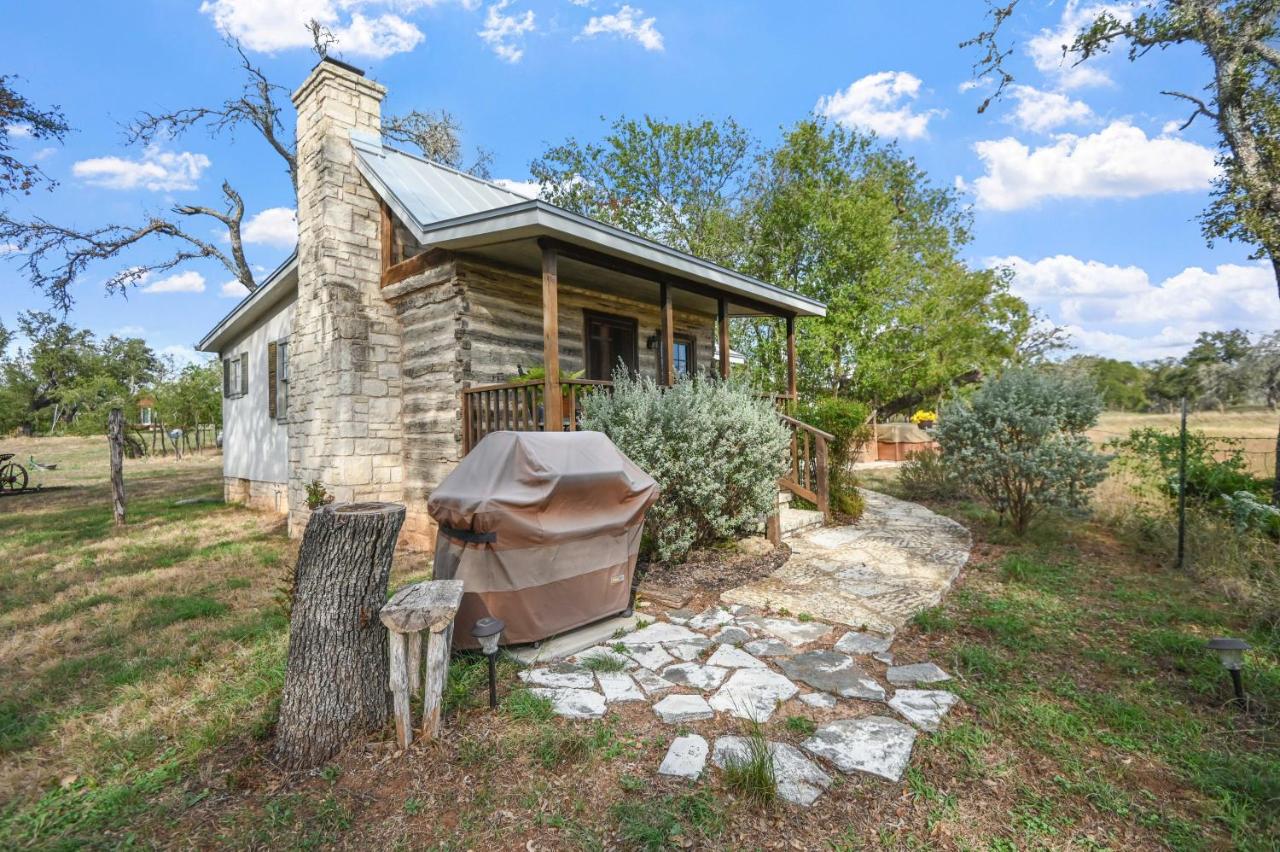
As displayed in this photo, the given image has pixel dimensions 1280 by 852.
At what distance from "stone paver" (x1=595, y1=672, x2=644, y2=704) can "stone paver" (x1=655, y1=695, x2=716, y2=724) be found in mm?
104

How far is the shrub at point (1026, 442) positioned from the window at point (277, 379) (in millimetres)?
10435

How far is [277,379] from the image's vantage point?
Answer: 9.84m

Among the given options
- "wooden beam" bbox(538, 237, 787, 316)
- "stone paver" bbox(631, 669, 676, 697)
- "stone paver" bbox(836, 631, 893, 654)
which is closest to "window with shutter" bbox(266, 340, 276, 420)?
"wooden beam" bbox(538, 237, 787, 316)

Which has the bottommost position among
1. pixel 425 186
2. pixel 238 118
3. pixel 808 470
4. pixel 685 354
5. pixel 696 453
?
pixel 808 470

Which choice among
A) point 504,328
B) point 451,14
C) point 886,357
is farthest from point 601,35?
point 886,357

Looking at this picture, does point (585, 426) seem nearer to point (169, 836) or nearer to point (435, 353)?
point (435, 353)

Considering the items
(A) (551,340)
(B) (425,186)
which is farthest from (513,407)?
(B) (425,186)

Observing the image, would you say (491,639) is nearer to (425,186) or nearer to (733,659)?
(733,659)

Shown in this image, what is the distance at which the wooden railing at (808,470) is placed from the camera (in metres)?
7.25

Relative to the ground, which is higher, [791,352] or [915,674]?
[791,352]

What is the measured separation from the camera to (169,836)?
6.61ft

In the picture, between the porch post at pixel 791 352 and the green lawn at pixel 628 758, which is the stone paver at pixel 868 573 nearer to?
the green lawn at pixel 628 758

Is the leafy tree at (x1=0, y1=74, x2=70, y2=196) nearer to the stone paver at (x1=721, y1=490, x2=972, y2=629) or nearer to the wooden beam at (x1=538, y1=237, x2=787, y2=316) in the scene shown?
the wooden beam at (x1=538, y1=237, x2=787, y2=316)

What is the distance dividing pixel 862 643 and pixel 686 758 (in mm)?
1834
